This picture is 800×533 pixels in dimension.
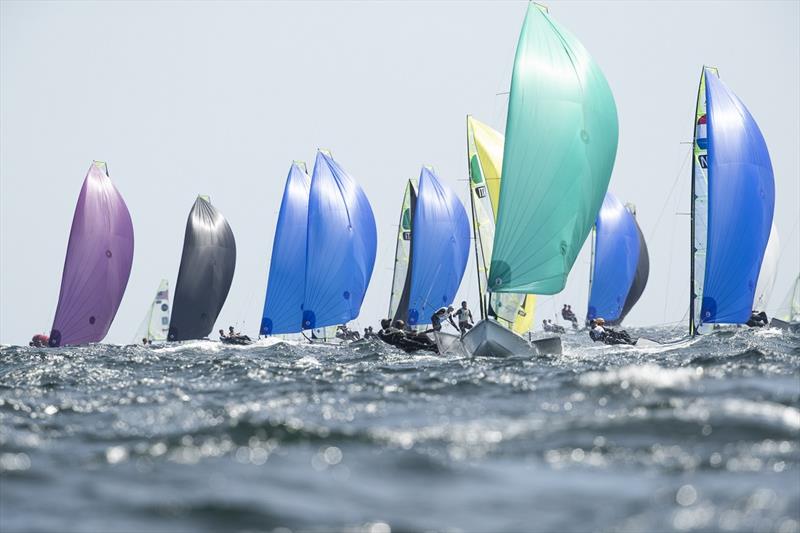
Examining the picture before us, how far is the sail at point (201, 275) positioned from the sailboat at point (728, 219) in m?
19.5

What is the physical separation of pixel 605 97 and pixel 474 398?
1369 centimetres

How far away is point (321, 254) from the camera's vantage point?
1478 inches

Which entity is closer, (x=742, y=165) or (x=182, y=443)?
(x=182, y=443)

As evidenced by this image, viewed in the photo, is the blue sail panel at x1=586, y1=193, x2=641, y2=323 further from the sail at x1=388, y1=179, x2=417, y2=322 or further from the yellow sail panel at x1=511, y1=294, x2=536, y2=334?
the yellow sail panel at x1=511, y1=294, x2=536, y2=334

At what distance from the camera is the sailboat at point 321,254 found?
37.5 meters

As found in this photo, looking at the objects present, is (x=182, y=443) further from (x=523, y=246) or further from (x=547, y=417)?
(x=523, y=246)

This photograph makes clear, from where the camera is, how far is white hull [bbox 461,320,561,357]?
62.7ft

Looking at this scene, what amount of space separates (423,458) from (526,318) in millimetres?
23374

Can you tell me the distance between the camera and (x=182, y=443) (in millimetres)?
7070

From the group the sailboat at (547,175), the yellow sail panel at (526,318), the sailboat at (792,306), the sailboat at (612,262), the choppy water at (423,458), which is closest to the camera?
the choppy water at (423,458)

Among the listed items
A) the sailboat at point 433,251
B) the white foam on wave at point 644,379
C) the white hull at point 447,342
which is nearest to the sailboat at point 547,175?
the white hull at point 447,342

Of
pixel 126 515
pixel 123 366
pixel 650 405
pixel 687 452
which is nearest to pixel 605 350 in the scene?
pixel 123 366

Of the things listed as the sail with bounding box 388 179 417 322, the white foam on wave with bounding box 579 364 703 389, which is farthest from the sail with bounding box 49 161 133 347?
the white foam on wave with bounding box 579 364 703 389

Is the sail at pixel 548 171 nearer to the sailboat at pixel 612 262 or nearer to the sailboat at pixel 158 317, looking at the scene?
the sailboat at pixel 612 262
